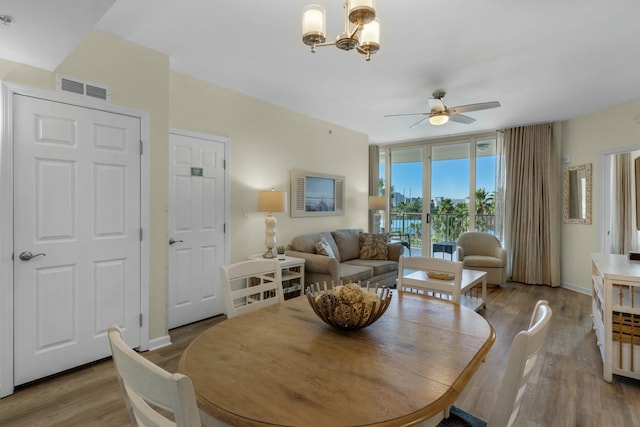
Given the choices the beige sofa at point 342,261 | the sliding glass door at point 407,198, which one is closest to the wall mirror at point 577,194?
the sliding glass door at point 407,198

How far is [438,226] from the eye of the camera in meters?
6.63

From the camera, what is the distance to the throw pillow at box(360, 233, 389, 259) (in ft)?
17.3

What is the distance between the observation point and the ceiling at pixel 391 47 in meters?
2.26

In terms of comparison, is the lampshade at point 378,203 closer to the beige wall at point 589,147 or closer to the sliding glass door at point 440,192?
the sliding glass door at point 440,192

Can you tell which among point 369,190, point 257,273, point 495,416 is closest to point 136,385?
point 495,416

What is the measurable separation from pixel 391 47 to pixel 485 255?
4035 millimetres

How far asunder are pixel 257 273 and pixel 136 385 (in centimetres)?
123

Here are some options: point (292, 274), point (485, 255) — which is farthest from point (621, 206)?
point (292, 274)

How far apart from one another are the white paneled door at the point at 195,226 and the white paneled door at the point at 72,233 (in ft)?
1.85

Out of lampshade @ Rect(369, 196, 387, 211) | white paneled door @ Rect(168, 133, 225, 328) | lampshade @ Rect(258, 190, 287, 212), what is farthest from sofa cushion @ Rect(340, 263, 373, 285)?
lampshade @ Rect(369, 196, 387, 211)

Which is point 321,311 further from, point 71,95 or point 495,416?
point 71,95

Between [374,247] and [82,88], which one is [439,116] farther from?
[82,88]

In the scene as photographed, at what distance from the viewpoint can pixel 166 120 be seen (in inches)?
121

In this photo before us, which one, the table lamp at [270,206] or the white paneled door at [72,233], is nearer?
the white paneled door at [72,233]
